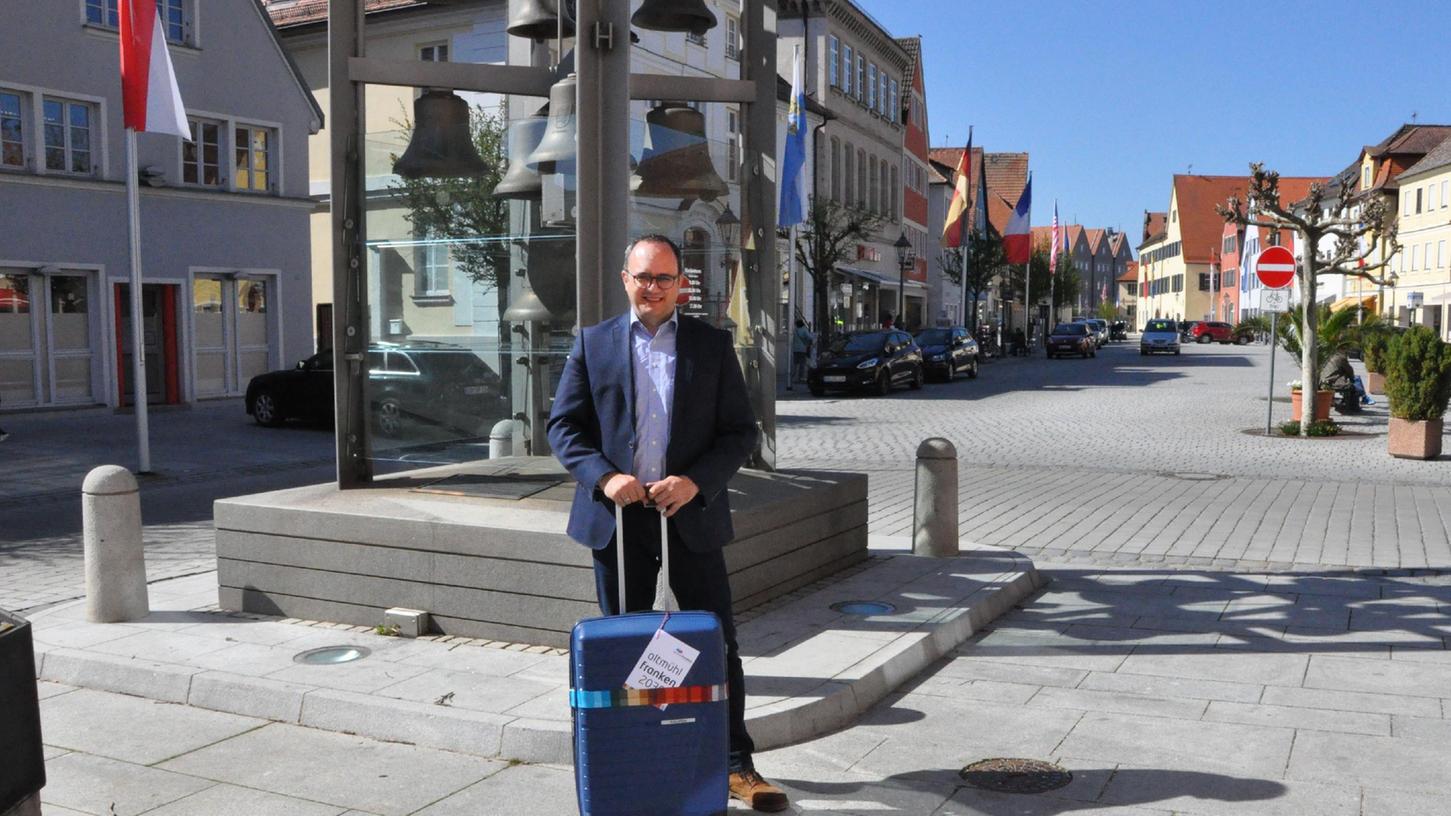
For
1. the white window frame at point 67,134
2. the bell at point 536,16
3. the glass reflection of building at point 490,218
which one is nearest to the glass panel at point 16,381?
the white window frame at point 67,134

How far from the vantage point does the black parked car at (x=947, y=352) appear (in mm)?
35938

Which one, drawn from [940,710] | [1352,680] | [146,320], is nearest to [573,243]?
[940,710]

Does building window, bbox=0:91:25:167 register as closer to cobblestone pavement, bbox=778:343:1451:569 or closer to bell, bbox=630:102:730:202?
cobblestone pavement, bbox=778:343:1451:569

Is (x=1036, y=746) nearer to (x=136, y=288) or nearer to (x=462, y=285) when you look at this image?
(x=462, y=285)

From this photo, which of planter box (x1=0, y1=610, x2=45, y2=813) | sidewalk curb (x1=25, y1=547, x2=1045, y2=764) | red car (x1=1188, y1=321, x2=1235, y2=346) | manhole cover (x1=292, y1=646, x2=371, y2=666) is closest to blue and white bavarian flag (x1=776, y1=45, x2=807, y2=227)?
sidewalk curb (x1=25, y1=547, x2=1045, y2=764)

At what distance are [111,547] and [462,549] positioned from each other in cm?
191

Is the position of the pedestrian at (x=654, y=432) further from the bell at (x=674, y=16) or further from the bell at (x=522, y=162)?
the bell at (x=674, y=16)

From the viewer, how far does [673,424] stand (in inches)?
163

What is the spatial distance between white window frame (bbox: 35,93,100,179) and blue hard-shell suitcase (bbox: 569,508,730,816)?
870 inches

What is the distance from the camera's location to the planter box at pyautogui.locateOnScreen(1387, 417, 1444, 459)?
1620cm

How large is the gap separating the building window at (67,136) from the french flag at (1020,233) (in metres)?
37.1

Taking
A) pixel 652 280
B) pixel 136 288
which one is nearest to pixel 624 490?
pixel 652 280

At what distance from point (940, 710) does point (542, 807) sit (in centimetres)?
191

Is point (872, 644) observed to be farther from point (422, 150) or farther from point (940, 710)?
point (422, 150)
